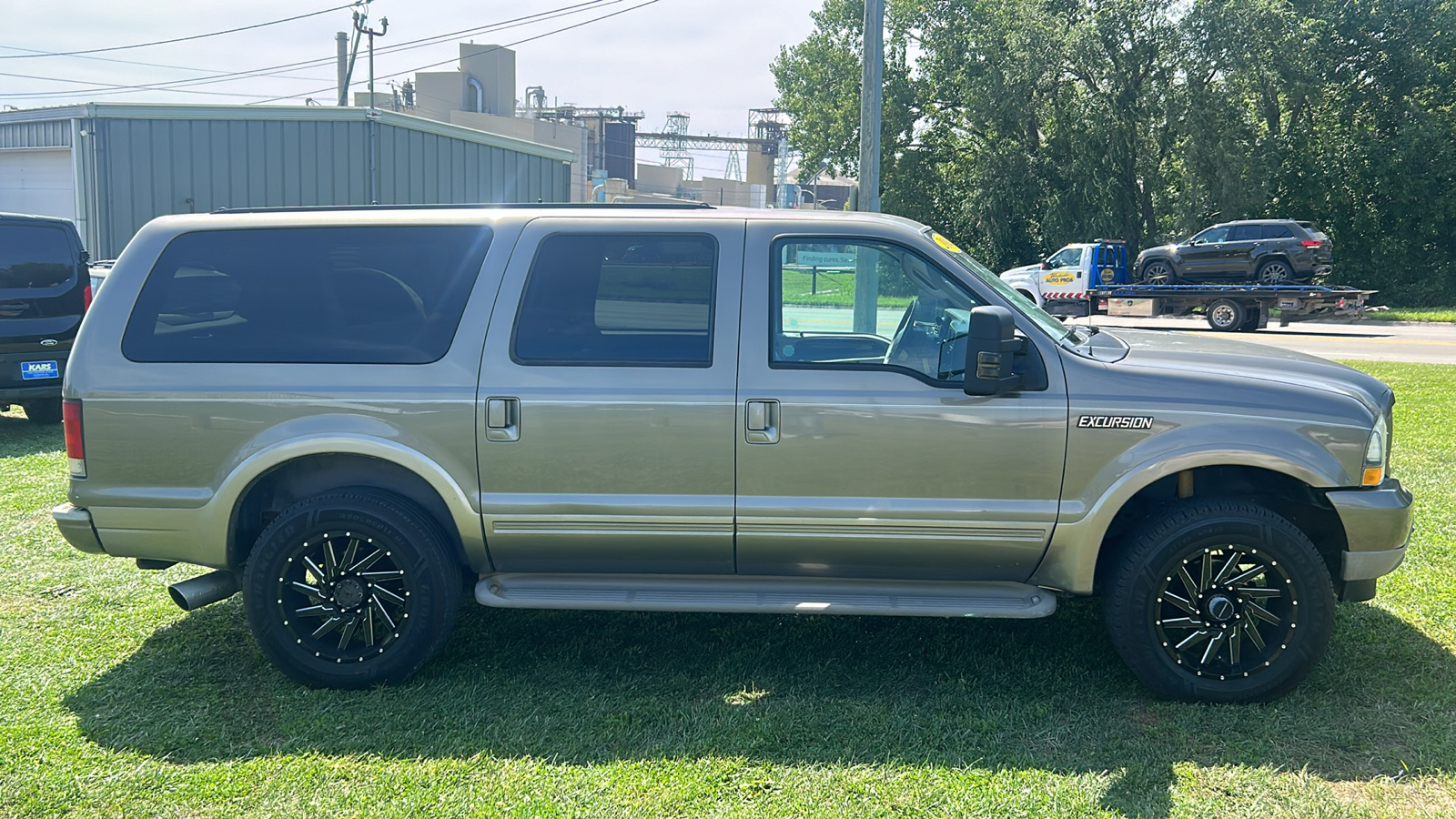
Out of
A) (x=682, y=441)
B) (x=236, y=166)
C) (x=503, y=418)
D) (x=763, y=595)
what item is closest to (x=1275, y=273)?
(x=236, y=166)

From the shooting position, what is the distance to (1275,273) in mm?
26344

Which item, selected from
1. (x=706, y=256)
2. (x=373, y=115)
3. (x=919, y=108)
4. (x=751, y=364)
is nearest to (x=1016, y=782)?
(x=751, y=364)

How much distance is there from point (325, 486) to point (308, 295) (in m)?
0.78

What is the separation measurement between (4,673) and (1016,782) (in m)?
4.02

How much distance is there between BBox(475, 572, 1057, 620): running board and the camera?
422 cm

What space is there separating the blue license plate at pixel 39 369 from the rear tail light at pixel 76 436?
→ 6071 mm

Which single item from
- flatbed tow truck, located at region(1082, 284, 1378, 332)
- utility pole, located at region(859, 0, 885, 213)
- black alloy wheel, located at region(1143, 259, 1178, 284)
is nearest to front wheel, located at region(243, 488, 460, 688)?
utility pole, located at region(859, 0, 885, 213)

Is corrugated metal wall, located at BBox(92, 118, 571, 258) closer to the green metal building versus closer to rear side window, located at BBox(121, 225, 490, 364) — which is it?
the green metal building

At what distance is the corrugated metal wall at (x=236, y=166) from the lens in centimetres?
1916

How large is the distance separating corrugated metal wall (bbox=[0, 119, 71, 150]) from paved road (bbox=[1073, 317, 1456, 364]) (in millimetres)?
17406

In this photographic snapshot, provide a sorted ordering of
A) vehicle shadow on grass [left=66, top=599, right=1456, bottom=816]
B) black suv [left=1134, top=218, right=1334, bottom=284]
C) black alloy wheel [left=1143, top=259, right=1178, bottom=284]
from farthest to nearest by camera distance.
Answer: black alloy wheel [left=1143, top=259, right=1178, bottom=284] < black suv [left=1134, top=218, right=1334, bottom=284] < vehicle shadow on grass [left=66, top=599, right=1456, bottom=816]

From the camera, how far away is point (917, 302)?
448cm

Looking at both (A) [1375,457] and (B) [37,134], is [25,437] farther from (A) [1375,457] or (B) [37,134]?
(B) [37,134]

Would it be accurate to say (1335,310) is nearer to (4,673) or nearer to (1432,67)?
(1432,67)
